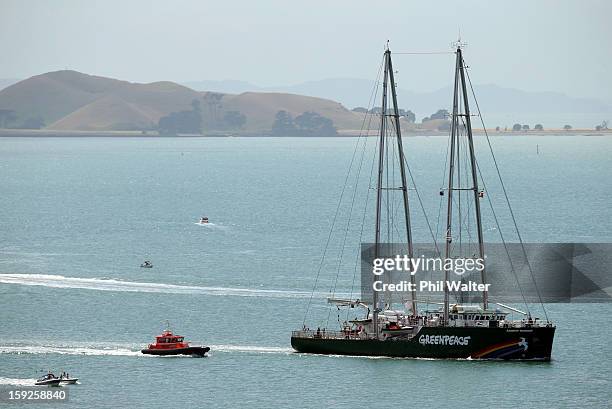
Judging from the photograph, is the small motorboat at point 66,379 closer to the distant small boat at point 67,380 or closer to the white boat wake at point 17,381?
the distant small boat at point 67,380

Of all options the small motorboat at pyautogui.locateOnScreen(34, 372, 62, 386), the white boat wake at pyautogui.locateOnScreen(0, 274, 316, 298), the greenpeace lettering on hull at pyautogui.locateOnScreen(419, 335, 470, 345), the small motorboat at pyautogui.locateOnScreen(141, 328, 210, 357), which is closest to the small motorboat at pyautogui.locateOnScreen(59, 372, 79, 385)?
the small motorboat at pyautogui.locateOnScreen(34, 372, 62, 386)

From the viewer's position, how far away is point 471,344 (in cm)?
9800

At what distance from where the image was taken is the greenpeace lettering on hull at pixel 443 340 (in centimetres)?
9800

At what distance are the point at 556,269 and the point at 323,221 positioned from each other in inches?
2174

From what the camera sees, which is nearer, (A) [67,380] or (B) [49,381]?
(B) [49,381]

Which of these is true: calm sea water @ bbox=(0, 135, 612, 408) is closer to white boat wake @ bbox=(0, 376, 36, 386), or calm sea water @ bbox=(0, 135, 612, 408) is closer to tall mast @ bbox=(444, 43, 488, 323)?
white boat wake @ bbox=(0, 376, 36, 386)

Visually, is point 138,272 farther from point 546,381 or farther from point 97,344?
point 546,381

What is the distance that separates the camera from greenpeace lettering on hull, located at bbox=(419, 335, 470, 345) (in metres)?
98.0

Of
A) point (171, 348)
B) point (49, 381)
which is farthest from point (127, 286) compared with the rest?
point (49, 381)

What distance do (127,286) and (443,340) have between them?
39.5 metres

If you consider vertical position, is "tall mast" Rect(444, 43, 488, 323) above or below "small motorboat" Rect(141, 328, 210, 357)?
above

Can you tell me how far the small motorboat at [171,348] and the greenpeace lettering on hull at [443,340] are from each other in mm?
14670

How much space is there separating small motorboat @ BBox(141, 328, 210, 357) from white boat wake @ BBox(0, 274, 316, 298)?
22.4m

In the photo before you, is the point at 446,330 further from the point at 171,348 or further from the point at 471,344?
the point at 171,348
